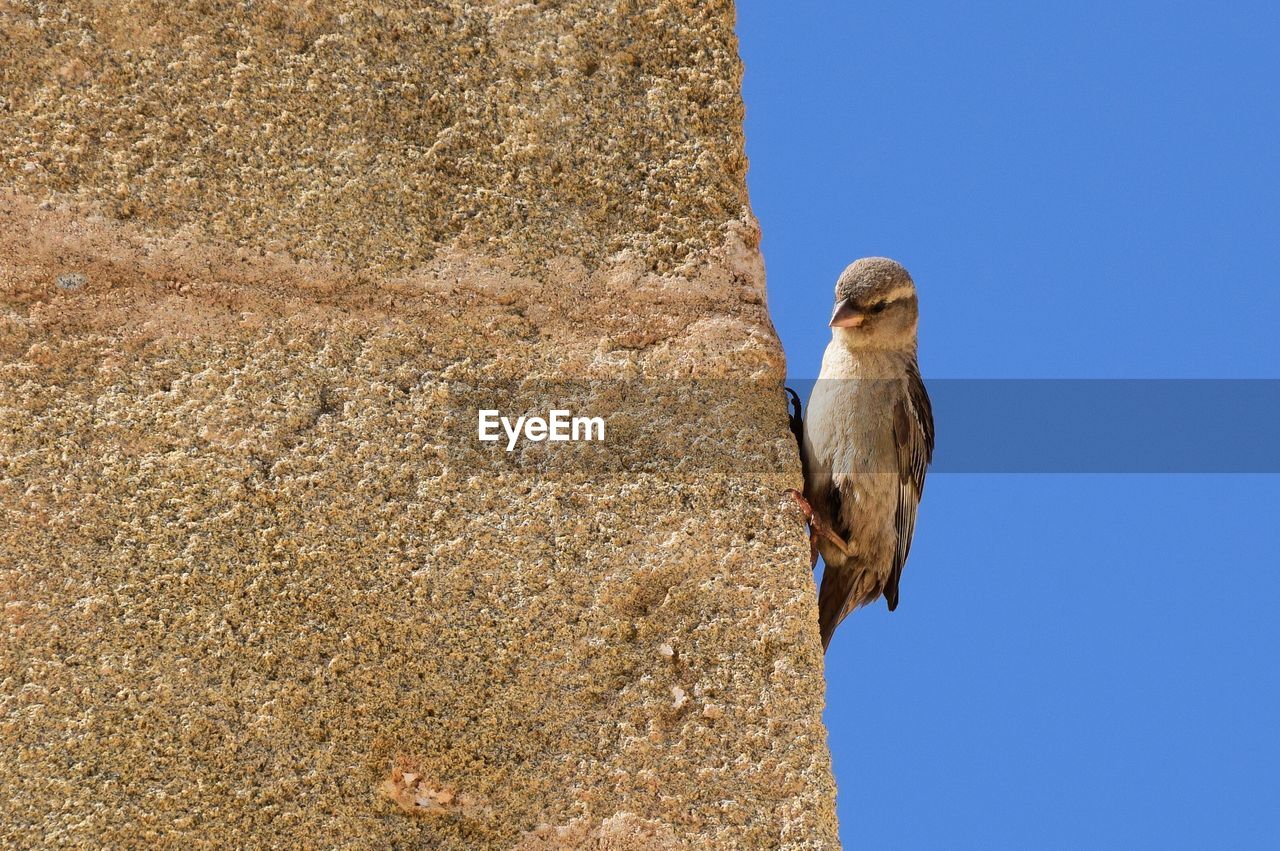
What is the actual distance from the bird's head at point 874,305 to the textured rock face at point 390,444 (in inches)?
33.1

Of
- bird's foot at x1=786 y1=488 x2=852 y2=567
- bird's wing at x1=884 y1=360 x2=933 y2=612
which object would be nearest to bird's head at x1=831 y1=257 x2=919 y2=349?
bird's wing at x1=884 y1=360 x2=933 y2=612

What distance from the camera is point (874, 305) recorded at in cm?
362

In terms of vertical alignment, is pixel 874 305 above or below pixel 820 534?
above

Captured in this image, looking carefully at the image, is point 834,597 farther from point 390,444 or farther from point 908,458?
point 390,444

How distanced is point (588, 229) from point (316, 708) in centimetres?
113

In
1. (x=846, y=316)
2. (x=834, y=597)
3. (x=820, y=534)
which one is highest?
(x=846, y=316)

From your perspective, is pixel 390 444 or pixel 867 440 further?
pixel 867 440

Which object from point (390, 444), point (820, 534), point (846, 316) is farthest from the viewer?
point (846, 316)

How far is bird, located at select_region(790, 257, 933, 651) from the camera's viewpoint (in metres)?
3.53

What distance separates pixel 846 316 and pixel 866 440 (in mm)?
357

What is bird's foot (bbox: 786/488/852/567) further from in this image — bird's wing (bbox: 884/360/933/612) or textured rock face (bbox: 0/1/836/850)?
textured rock face (bbox: 0/1/836/850)

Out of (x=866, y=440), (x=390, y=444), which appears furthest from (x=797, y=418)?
(x=390, y=444)

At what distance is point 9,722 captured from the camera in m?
2.26

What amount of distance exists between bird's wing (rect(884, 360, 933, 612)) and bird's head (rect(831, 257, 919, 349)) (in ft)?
0.42
